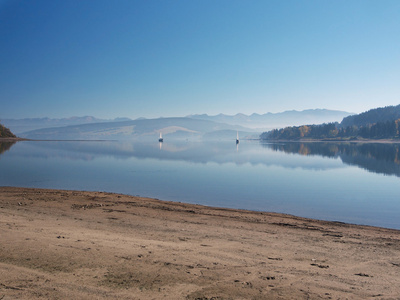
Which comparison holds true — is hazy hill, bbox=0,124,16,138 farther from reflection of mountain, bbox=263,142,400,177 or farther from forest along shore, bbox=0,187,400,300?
forest along shore, bbox=0,187,400,300

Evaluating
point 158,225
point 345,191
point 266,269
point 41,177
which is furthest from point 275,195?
point 41,177

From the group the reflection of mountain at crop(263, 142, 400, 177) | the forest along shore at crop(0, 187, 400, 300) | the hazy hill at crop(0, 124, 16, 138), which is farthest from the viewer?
the hazy hill at crop(0, 124, 16, 138)

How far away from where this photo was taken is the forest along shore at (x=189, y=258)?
5.96 metres

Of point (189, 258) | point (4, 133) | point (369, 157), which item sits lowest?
point (189, 258)

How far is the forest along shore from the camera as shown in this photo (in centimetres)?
596

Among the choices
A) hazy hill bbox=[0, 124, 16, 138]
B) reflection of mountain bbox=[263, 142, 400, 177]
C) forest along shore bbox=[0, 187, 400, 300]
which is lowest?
forest along shore bbox=[0, 187, 400, 300]

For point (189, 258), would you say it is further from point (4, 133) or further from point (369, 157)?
point (4, 133)

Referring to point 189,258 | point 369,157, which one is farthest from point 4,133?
point 189,258

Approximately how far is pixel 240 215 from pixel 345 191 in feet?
41.9

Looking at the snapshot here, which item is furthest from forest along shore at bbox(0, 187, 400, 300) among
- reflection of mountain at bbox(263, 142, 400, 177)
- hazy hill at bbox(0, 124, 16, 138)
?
hazy hill at bbox(0, 124, 16, 138)

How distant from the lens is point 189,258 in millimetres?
7648

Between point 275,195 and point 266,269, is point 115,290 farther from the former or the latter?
point 275,195

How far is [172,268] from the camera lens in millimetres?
6934

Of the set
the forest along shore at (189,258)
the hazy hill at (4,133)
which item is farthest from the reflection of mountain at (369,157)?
the hazy hill at (4,133)
